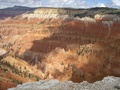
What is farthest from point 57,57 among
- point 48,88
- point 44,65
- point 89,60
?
point 48,88

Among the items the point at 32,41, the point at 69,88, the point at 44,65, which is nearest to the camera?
the point at 69,88

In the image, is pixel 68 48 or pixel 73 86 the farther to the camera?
pixel 68 48

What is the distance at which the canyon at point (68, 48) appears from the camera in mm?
59100

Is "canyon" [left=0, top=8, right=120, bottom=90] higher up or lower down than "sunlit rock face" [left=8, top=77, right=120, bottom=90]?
lower down

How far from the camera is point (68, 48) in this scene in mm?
75562

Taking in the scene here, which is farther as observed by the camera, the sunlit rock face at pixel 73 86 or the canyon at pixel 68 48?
the canyon at pixel 68 48

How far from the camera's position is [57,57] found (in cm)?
7175

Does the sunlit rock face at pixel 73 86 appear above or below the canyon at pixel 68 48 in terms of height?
above

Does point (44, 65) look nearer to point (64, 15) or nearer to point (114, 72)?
point (114, 72)

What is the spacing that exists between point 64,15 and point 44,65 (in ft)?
138

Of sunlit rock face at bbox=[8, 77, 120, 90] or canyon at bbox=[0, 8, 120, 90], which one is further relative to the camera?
canyon at bbox=[0, 8, 120, 90]

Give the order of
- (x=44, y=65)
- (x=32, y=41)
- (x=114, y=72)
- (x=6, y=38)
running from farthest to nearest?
(x=6, y=38) → (x=32, y=41) → (x=44, y=65) → (x=114, y=72)

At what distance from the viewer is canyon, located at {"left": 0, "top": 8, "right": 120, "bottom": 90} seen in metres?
59.1

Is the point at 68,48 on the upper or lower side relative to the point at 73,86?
lower
